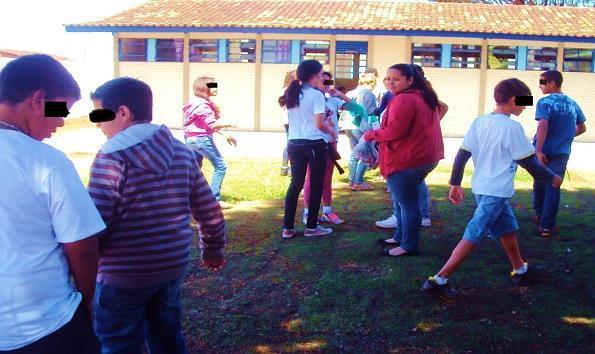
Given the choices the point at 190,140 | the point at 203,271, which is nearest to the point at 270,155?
the point at 190,140

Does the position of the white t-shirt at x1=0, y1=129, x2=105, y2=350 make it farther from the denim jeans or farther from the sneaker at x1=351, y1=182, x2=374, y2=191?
the sneaker at x1=351, y1=182, x2=374, y2=191

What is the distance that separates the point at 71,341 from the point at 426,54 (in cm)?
2160

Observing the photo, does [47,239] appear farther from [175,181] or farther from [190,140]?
[190,140]

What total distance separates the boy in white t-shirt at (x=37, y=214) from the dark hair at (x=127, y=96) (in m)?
0.54

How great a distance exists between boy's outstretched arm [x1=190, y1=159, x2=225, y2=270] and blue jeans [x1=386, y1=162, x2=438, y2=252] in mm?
2895

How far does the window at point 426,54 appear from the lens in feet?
74.7

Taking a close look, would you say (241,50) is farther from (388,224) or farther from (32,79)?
(32,79)

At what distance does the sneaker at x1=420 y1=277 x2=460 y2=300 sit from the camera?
16.1ft

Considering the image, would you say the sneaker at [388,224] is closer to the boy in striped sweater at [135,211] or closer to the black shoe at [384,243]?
the black shoe at [384,243]

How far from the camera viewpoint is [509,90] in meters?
4.92

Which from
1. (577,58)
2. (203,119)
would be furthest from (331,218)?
(577,58)

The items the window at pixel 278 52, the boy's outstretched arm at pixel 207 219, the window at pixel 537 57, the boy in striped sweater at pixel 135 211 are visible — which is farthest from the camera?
the window at pixel 278 52

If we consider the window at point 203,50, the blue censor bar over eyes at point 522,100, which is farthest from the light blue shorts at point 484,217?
the window at point 203,50

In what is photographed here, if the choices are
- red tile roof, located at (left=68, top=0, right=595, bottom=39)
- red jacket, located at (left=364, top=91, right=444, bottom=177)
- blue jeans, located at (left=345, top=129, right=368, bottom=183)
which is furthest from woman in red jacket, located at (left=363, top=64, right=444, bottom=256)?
red tile roof, located at (left=68, top=0, right=595, bottom=39)
